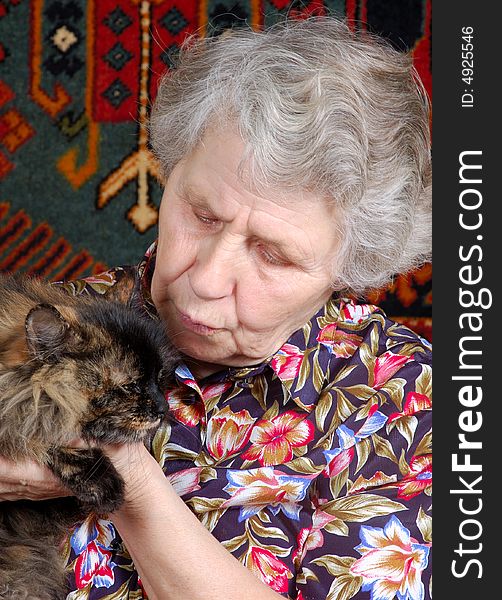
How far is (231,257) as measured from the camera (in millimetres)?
1396

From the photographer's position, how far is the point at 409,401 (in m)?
1.50

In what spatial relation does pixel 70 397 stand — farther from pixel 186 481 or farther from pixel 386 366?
pixel 386 366

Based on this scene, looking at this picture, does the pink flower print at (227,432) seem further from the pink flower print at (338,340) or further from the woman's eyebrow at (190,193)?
the woman's eyebrow at (190,193)

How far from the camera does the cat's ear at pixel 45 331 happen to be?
3.89 feet

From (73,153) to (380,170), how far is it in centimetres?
137

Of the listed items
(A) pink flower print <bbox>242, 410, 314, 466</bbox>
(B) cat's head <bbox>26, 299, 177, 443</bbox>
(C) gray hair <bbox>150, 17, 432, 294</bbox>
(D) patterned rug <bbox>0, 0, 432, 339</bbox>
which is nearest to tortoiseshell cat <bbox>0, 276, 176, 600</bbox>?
(B) cat's head <bbox>26, 299, 177, 443</bbox>

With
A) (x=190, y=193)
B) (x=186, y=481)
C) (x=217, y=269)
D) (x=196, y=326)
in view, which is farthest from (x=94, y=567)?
(x=190, y=193)

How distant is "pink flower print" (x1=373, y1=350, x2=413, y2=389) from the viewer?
1.54m

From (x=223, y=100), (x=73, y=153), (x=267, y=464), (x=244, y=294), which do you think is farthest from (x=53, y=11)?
(x=267, y=464)

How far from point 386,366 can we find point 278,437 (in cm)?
25

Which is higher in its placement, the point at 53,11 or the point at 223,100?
the point at 53,11

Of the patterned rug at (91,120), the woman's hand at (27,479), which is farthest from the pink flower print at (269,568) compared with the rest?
the patterned rug at (91,120)

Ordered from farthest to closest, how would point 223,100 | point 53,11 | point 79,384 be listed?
point 53,11 < point 223,100 < point 79,384

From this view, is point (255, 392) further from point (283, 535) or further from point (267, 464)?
point (283, 535)
